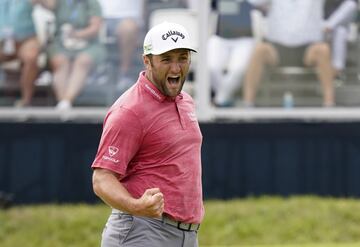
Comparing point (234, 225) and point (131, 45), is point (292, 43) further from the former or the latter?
point (234, 225)

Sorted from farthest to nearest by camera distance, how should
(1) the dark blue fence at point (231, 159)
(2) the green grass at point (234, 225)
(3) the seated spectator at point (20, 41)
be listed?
(3) the seated spectator at point (20, 41) < (1) the dark blue fence at point (231, 159) < (2) the green grass at point (234, 225)

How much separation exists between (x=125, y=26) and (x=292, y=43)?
1884 millimetres

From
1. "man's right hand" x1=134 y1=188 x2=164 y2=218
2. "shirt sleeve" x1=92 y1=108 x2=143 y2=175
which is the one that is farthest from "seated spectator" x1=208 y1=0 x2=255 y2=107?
"man's right hand" x1=134 y1=188 x2=164 y2=218

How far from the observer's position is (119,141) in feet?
16.1

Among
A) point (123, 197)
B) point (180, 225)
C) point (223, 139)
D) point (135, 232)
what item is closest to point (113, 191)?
point (123, 197)

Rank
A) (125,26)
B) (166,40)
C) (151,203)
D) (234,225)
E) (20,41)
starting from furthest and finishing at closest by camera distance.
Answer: (125,26) → (20,41) → (234,225) → (166,40) → (151,203)

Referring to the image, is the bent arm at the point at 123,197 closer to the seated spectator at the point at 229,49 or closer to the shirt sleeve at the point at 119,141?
the shirt sleeve at the point at 119,141

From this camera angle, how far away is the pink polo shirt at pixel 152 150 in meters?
4.93

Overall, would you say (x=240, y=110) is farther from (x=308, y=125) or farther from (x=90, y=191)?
(x=90, y=191)

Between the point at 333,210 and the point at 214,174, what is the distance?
4.47ft

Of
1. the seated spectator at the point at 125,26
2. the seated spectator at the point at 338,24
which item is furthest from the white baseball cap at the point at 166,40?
the seated spectator at the point at 338,24

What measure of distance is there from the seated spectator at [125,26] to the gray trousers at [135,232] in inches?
255

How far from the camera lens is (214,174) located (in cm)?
1133

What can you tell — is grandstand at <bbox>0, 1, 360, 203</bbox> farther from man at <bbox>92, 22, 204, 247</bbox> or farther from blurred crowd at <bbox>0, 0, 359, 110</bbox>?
man at <bbox>92, 22, 204, 247</bbox>
